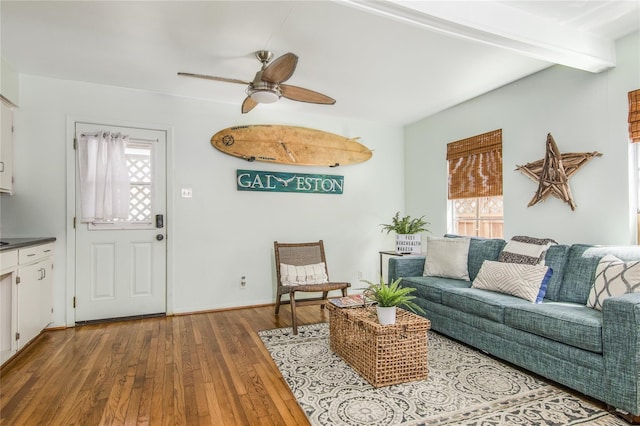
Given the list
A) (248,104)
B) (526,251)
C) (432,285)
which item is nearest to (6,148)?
(248,104)

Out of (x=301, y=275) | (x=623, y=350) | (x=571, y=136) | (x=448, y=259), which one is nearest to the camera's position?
(x=623, y=350)

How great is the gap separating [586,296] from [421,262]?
1540 millimetres

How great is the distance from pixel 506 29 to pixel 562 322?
199 cm

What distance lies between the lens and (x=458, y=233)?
14.5ft

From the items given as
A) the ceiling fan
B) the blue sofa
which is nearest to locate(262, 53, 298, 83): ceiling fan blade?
the ceiling fan

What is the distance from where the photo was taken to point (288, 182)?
4418 millimetres

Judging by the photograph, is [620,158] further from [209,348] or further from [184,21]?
[209,348]

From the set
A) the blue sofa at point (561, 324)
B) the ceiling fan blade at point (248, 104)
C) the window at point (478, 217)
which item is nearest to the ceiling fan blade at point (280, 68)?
the ceiling fan blade at point (248, 104)

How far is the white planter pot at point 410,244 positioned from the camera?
4375 mm

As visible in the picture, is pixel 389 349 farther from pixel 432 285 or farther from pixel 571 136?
pixel 571 136

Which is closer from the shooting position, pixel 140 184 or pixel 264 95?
pixel 264 95

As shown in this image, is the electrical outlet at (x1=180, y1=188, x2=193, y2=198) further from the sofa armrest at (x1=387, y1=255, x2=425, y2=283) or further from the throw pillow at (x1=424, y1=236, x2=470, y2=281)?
the throw pillow at (x1=424, y1=236, x2=470, y2=281)

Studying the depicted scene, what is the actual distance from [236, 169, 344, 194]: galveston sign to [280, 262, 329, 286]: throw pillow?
3.45 feet

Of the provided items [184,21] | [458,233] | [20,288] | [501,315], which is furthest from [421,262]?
[20,288]
